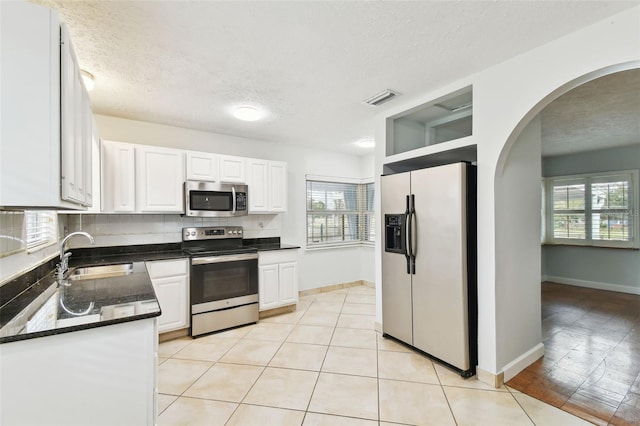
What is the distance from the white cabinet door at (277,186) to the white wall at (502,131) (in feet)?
7.49

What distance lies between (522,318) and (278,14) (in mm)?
2922

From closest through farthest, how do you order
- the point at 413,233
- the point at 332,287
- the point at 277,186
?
the point at 413,233, the point at 277,186, the point at 332,287

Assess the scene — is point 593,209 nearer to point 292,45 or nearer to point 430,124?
point 430,124

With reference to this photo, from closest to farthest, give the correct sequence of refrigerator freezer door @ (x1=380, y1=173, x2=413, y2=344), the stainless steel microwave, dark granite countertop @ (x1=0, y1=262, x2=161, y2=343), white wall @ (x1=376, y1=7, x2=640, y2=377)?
1. dark granite countertop @ (x1=0, y1=262, x2=161, y2=343)
2. white wall @ (x1=376, y1=7, x2=640, y2=377)
3. refrigerator freezer door @ (x1=380, y1=173, x2=413, y2=344)
4. the stainless steel microwave

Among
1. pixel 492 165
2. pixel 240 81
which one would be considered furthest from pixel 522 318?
pixel 240 81

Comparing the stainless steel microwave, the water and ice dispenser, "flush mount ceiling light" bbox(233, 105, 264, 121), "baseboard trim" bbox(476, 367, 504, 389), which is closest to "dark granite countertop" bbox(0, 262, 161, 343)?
the stainless steel microwave

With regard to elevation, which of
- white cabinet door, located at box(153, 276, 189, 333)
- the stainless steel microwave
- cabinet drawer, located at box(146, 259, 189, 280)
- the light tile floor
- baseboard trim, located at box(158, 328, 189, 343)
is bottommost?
the light tile floor

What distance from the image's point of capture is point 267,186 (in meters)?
4.11

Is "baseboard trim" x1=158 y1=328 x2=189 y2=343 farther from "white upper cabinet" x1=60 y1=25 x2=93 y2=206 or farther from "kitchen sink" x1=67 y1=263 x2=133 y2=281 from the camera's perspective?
"white upper cabinet" x1=60 y1=25 x2=93 y2=206

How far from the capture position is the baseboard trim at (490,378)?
2.30 metres

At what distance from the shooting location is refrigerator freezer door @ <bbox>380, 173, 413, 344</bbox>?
2902mm

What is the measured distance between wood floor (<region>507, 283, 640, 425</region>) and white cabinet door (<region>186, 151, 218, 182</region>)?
3.53m

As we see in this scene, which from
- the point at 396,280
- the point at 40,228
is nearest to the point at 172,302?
the point at 40,228

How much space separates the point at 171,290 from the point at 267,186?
1707mm
